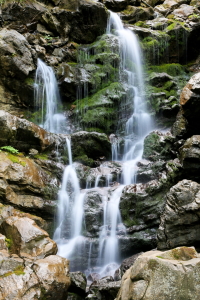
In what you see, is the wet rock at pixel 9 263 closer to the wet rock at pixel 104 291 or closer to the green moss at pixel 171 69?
the wet rock at pixel 104 291

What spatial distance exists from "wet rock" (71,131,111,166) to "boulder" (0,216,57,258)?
17.3ft

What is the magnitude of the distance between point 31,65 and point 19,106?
229cm

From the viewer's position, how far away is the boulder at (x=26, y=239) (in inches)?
238

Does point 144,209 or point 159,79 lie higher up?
point 159,79

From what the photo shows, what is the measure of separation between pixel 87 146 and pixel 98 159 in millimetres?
888

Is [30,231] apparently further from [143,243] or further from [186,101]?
[186,101]

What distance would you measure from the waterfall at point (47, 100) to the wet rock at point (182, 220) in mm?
8355

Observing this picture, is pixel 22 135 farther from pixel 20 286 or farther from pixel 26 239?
pixel 20 286

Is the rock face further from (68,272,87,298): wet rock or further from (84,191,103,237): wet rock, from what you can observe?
(84,191,103,237): wet rock

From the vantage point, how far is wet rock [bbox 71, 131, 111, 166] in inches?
461

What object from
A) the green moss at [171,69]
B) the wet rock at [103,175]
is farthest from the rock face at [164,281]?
the green moss at [171,69]

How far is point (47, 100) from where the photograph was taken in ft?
47.1

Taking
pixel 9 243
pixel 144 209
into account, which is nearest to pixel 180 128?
pixel 144 209

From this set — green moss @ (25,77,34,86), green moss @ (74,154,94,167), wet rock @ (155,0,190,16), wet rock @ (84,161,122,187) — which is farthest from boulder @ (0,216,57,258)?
wet rock @ (155,0,190,16)
